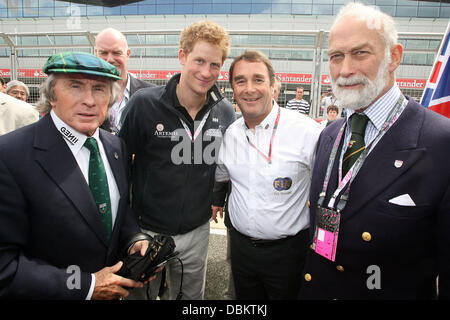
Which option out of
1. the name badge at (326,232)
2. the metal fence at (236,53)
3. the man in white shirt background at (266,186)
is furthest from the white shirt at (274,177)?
the metal fence at (236,53)

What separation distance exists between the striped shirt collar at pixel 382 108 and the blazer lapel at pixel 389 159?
7cm

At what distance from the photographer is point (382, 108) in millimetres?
1470

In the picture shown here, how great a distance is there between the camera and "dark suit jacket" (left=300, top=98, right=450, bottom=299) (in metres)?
1.27

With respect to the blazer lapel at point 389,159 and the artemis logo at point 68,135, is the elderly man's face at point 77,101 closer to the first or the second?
the artemis logo at point 68,135

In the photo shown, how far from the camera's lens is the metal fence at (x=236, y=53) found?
4332mm

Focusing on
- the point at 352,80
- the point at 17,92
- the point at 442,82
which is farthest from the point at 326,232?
the point at 17,92

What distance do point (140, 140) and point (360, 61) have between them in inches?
69.1

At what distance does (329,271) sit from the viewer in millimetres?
1596

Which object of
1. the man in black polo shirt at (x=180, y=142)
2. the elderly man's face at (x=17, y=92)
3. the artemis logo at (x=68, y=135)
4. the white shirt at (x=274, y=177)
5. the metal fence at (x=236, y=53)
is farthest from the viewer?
the elderly man's face at (x=17, y=92)

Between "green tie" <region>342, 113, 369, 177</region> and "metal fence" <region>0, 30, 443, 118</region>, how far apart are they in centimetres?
290

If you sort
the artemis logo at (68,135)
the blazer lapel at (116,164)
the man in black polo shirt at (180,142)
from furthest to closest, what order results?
1. the man in black polo shirt at (180,142)
2. the blazer lapel at (116,164)
3. the artemis logo at (68,135)

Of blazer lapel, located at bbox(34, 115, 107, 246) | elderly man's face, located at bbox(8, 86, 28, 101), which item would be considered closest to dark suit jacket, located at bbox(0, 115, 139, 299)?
blazer lapel, located at bbox(34, 115, 107, 246)
